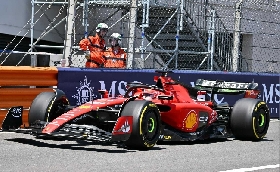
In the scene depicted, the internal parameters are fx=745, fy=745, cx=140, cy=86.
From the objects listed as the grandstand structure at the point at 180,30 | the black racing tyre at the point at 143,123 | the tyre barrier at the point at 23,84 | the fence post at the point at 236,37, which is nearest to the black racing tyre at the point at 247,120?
the black racing tyre at the point at 143,123

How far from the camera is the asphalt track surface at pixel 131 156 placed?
8.18 m

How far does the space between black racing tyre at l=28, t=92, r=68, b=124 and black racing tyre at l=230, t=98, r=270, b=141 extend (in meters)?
2.63

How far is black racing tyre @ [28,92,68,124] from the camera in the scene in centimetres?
1073

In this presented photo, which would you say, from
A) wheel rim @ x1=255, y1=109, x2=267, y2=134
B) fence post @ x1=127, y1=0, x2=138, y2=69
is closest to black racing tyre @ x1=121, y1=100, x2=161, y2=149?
wheel rim @ x1=255, y1=109, x2=267, y2=134

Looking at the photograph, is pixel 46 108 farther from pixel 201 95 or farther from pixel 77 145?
pixel 201 95

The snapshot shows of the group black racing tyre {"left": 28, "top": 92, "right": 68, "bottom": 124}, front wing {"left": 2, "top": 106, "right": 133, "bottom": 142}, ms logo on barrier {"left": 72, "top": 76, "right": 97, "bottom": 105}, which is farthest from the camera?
ms logo on barrier {"left": 72, "top": 76, "right": 97, "bottom": 105}

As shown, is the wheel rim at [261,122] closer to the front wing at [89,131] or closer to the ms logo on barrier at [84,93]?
the front wing at [89,131]

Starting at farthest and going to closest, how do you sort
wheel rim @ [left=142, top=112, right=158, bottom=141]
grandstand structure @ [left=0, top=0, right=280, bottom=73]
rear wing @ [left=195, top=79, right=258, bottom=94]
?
grandstand structure @ [left=0, top=0, right=280, bottom=73]
rear wing @ [left=195, top=79, right=258, bottom=94]
wheel rim @ [left=142, top=112, right=158, bottom=141]

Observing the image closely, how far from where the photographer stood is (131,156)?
9125 mm

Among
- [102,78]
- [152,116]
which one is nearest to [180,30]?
[102,78]

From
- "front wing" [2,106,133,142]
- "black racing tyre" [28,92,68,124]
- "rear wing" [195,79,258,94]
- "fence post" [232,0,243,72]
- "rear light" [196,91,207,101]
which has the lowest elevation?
"front wing" [2,106,133,142]

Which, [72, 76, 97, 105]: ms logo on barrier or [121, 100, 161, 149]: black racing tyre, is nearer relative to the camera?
[121, 100, 161, 149]: black racing tyre

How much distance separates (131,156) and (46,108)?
2.10 m

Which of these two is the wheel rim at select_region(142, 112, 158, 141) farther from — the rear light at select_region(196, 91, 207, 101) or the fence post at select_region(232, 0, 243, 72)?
the fence post at select_region(232, 0, 243, 72)
